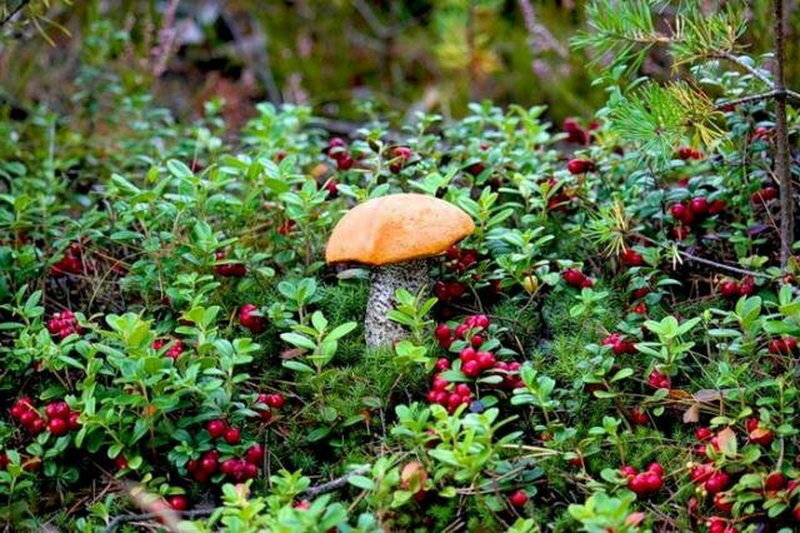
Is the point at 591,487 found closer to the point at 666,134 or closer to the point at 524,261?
the point at 524,261

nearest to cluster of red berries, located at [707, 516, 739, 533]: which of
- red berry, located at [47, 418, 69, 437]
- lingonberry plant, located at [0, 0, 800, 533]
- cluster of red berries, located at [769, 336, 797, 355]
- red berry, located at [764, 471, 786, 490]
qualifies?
lingonberry plant, located at [0, 0, 800, 533]

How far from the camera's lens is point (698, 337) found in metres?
2.50

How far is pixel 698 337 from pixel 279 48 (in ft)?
14.2

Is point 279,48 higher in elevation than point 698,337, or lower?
higher

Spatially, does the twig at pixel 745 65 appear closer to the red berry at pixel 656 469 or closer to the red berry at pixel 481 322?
the red berry at pixel 481 322

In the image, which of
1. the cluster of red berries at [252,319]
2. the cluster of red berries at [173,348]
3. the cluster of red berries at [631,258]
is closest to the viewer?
the cluster of red berries at [173,348]

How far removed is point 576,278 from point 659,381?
401mm

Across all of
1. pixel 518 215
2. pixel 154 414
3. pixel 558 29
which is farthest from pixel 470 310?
pixel 558 29

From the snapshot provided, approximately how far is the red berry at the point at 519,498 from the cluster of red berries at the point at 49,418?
1.01 meters

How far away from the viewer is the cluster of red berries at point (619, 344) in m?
2.35

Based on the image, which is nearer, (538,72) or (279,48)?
(538,72)

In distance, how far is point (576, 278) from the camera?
2586 mm

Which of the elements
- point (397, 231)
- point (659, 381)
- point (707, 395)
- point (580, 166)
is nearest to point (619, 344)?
point (659, 381)

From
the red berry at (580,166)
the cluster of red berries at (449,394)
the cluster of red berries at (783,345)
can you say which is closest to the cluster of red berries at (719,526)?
the cluster of red berries at (783,345)
